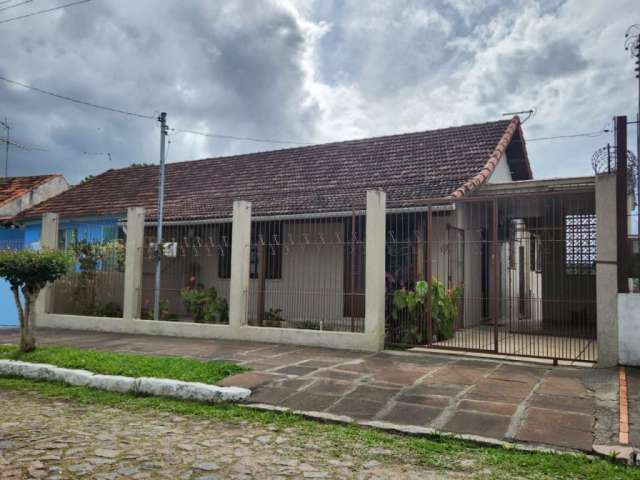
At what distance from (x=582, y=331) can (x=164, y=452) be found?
27.7 feet

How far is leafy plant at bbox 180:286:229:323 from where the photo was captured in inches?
435

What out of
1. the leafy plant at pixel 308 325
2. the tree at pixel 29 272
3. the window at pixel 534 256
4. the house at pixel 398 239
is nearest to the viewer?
the tree at pixel 29 272

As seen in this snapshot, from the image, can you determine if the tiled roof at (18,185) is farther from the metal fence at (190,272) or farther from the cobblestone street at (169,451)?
the cobblestone street at (169,451)

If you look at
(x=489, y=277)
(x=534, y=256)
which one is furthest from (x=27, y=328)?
(x=534, y=256)

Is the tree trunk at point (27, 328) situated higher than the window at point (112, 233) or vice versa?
the window at point (112, 233)

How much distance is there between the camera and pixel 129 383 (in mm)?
6340

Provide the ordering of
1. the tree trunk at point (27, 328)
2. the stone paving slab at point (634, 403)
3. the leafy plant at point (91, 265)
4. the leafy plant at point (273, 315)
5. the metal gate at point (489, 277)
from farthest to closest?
the leafy plant at point (91, 265) → the leafy plant at point (273, 315) → the metal gate at point (489, 277) → the tree trunk at point (27, 328) → the stone paving slab at point (634, 403)

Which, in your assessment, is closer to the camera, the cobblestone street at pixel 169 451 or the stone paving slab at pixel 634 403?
the cobblestone street at pixel 169 451

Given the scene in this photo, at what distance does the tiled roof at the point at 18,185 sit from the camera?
19.4 m

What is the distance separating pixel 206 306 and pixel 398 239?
4.32m

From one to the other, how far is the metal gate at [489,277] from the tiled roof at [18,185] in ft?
49.6

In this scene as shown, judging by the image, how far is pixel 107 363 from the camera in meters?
7.21

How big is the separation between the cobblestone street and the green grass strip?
0.08 metres

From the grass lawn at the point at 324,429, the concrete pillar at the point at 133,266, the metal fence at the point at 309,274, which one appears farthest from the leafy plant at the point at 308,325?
the concrete pillar at the point at 133,266
